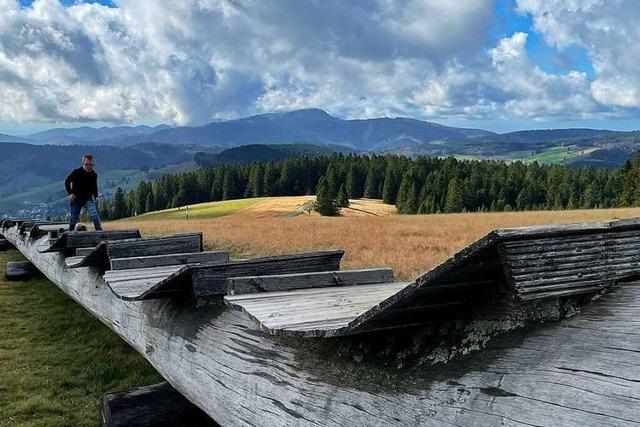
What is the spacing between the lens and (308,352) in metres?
2.77

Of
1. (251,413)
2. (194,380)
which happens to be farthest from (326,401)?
(194,380)

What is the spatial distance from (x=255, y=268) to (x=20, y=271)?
10947 millimetres

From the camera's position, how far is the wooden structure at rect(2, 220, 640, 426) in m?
1.64

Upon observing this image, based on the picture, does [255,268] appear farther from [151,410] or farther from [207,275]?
[151,410]

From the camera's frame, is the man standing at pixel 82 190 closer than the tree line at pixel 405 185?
Yes

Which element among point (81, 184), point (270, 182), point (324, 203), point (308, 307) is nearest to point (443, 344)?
point (308, 307)

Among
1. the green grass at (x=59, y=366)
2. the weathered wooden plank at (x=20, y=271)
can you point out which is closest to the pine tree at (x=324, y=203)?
the weathered wooden plank at (x=20, y=271)

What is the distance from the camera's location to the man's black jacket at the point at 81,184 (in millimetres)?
12703

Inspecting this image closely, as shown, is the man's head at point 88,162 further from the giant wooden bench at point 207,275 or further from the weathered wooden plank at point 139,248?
the giant wooden bench at point 207,275

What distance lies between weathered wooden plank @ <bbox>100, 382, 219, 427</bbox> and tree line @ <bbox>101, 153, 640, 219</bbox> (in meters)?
84.5

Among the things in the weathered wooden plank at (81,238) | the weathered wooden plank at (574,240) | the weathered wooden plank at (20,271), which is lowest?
the weathered wooden plank at (20,271)

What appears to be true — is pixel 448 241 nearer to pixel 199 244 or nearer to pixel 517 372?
pixel 199 244

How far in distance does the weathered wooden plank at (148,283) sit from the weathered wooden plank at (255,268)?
0.13 m

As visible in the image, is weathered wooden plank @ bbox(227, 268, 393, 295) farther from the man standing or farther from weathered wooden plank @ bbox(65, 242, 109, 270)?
the man standing
